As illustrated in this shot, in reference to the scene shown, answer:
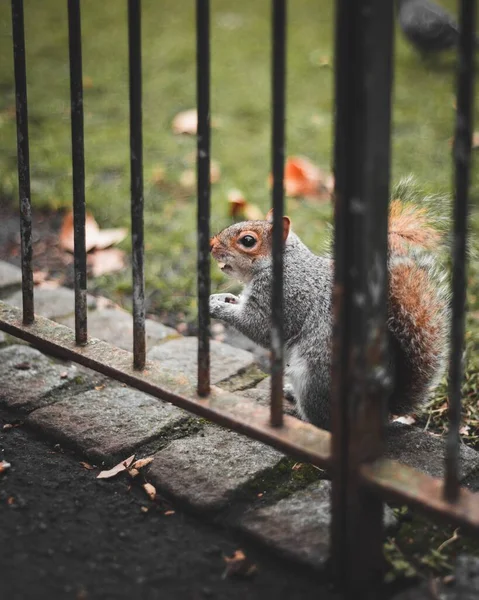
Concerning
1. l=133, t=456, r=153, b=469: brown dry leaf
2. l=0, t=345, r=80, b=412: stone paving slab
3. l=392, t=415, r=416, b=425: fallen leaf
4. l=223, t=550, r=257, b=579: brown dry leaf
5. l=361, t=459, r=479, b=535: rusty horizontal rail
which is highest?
l=361, t=459, r=479, b=535: rusty horizontal rail

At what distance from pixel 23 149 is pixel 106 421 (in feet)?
2.59

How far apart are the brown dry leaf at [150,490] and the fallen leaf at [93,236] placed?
181 cm

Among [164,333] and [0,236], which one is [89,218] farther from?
[164,333]

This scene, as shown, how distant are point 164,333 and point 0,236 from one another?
1.26 metres

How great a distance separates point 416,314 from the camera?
2105mm

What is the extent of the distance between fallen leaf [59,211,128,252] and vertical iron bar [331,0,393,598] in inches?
90.4

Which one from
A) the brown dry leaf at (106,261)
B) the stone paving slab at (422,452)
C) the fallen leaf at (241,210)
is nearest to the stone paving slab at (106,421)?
the stone paving slab at (422,452)

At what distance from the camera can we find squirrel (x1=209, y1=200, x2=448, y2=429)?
6.97ft

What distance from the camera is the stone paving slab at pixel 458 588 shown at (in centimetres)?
151

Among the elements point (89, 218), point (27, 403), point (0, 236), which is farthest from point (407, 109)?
point (27, 403)

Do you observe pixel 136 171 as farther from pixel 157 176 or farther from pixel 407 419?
pixel 157 176

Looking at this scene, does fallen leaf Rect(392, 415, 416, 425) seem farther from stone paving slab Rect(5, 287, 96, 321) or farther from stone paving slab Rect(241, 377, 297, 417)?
stone paving slab Rect(5, 287, 96, 321)

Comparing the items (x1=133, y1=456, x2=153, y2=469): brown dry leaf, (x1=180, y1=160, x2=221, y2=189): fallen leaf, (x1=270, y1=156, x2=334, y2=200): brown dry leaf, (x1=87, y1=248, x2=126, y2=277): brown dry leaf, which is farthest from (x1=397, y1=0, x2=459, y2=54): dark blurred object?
(x1=133, y1=456, x2=153, y2=469): brown dry leaf

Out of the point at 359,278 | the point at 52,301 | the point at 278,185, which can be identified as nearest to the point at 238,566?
the point at 359,278
